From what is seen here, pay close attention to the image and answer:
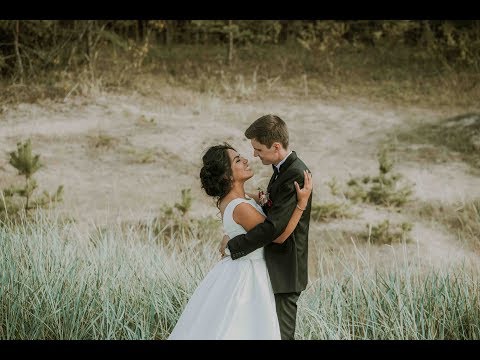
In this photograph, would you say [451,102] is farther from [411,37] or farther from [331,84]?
[411,37]

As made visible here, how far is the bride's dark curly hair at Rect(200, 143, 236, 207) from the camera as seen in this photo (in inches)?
105

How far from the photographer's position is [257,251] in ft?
8.71

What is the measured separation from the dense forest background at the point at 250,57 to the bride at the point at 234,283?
5734 mm

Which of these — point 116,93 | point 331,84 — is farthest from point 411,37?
point 116,93

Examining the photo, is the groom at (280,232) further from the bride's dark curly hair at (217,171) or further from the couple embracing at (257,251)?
the bride's dark curly hair at (217,171)

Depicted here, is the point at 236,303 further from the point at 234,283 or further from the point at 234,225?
the point at 234,225

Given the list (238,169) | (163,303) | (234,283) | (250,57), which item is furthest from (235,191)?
(250,57)

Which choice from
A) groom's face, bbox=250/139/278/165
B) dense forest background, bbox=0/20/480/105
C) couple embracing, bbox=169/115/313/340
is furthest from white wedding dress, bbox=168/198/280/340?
dense forest background, bbox=0/20/480/105

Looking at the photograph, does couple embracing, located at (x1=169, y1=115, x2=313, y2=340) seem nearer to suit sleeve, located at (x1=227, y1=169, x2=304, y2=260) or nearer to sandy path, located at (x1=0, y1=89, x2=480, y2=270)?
suit sleeve, located at (x1=227, y1=169, x2=304, y2=260)

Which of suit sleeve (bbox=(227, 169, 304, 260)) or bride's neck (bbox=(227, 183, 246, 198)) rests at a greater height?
bride's neck (bbox=(227, 183, 246, 198))

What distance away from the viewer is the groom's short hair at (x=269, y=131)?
264cm

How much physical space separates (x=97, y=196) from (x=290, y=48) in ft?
19.2

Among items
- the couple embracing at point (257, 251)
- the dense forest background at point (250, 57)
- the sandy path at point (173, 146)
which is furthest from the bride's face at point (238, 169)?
the dense forest background at point (250, 57)

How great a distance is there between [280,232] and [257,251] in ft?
0.52
